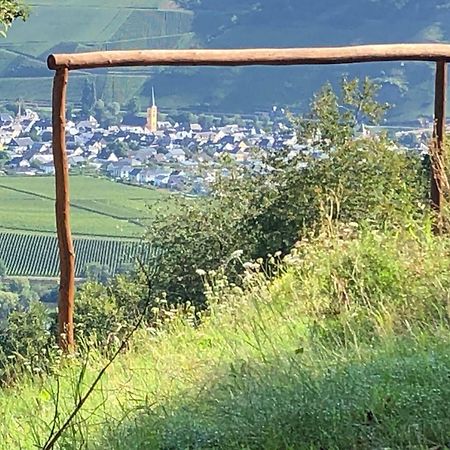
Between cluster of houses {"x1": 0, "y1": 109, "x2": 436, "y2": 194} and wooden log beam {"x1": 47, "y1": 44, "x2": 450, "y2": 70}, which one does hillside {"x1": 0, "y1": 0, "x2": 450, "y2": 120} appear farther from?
wooden log beam {"x1": 47, "y1": 44, "x2": 450, "y2": 70}

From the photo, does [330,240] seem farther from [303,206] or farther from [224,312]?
[303,206]

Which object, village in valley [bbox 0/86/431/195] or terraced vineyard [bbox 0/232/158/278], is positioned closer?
terraced vineyard [bbox 0/232/158/278]

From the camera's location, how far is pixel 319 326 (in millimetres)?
4074

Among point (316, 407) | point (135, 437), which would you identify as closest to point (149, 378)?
point (135, 437)

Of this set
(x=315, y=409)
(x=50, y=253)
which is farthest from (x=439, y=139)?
(x=50, y=253)

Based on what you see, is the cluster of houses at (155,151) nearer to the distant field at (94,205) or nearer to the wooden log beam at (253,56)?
the distant field at (94,205)

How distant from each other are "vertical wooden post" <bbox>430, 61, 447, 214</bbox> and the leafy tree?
4.46 metres

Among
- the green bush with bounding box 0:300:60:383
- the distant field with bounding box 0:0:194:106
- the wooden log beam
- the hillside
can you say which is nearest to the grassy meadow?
the green bush with bounding box 0:300:60:383

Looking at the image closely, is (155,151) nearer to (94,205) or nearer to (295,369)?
(94,205)

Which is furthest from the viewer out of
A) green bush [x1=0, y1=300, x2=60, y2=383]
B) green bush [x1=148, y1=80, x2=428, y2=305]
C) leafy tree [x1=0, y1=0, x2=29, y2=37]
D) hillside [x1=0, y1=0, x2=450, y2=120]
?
hillside [x1=0, y1=0, x2=450, y2=120]

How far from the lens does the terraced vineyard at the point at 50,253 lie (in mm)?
8684

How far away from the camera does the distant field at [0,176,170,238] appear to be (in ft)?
45.0

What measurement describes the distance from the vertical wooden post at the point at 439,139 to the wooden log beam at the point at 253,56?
0.14 meters

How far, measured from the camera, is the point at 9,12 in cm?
946
